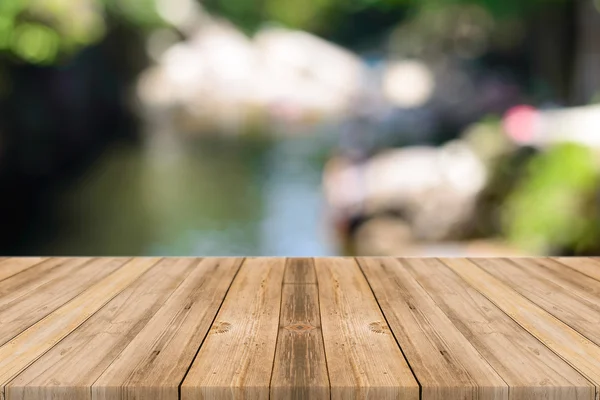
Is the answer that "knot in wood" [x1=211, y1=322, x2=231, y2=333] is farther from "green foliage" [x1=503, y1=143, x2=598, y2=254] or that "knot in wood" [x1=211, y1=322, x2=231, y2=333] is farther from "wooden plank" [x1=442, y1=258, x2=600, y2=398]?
"green foliage" [x1=503, y1=143, x2=598, y2=254]

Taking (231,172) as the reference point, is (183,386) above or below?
below

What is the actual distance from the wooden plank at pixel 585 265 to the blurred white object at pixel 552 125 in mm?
1923

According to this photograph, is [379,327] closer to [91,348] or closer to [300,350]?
[300,350]

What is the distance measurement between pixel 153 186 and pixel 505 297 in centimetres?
276

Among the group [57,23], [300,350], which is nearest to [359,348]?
[300,350]

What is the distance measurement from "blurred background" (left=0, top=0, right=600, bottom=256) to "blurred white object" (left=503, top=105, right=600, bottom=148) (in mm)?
11

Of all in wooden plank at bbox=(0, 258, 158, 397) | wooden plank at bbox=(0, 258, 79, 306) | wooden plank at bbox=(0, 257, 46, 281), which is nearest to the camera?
wooden plank at bbox=(0, 258, 158, 397)

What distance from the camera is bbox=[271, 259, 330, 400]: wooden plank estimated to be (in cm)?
119

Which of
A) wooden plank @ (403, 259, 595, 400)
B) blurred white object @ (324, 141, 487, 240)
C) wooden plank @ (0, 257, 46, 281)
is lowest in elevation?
wooden plank @ (403, 259, 595, 400)

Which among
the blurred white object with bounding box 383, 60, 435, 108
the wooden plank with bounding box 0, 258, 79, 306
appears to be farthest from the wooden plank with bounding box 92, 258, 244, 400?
the blurred white object with bounding box 383, 60, 435, 108

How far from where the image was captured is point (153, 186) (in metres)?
4.20

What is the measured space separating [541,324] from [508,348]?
214 millimetres

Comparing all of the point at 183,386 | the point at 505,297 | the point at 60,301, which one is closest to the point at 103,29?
the point at 60,301

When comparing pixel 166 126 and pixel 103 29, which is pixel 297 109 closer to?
pixel 166 126
